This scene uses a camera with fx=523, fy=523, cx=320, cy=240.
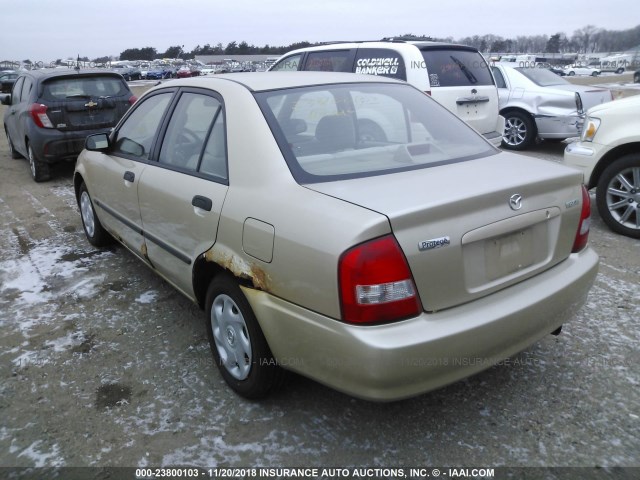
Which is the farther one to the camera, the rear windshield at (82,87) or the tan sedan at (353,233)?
the rear windshield at (82,87)

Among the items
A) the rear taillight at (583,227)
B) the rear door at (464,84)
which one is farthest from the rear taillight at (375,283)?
the rear door at (464,84)

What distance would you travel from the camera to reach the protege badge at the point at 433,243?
206 cm

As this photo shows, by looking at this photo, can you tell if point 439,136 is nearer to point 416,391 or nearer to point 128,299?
point 416,391

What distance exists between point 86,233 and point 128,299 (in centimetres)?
164

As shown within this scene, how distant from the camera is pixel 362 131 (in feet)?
9.98

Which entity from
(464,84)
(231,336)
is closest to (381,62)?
(464,84)

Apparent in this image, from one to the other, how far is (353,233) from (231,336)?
1.10 meters

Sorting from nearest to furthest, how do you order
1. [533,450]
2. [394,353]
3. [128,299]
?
[394,353], [533,450], [128,299]

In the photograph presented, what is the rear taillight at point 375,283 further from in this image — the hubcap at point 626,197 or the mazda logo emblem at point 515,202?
the hubcap at point 626,197

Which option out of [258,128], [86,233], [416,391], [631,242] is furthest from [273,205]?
[631,242]

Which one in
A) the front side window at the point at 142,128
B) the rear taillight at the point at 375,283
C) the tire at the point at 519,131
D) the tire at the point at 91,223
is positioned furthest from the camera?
the tire at the point at 519,131

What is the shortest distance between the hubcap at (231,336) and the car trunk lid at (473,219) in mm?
826

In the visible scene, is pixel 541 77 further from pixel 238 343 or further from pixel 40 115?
pixel 238 343

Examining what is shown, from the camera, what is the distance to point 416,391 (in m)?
2.12
